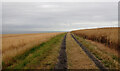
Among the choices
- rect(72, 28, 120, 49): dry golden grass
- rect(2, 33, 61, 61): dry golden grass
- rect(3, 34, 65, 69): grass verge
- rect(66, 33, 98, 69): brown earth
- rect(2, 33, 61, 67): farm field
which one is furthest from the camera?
rect(72, 28, 120, 49): dry golden grass

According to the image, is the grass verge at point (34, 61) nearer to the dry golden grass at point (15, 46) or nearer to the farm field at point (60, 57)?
the farm field at point (60, 57)

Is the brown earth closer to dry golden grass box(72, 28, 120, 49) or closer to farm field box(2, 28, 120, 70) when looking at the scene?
farm field box(2, 28, 120, 70)

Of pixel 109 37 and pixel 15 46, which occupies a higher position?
pixel 109 37

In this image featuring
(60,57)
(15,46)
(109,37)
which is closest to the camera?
(60,57)

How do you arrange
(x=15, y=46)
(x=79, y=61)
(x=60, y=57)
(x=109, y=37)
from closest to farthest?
1. (x=79, y=61)
2. (x=60, y=57)
3. (x=109, y=37)
4. (x=15, y=46)

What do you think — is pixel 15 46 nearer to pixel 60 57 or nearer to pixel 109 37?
pixel 60 57

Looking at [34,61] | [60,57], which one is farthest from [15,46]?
[60,57]

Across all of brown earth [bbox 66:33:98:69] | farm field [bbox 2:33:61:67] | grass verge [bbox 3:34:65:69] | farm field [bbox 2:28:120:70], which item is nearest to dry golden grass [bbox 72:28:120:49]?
farm field [bbox 2:28:120:70]

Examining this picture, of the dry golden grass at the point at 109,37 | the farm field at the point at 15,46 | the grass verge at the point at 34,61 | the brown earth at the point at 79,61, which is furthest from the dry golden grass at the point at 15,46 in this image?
the dry golden grass at the point at 109,37

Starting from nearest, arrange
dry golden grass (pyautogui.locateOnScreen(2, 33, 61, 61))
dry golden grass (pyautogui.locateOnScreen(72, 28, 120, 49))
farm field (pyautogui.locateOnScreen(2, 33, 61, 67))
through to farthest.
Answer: farm field (pyautogui.locateOnScreen(2, 33, 61, 67)), dry golden grass (pyautogui.locateOnScreen(2, 33, 61, 61)), dry golden grass (pyautogui.locateOnScreen(72, 28, 120, 49))

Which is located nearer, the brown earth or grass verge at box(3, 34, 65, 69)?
the brown earth

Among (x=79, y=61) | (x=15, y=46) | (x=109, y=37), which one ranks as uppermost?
(x=109, y=37)

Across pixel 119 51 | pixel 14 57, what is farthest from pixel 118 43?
pixel 14 57

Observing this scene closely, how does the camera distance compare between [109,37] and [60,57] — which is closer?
[60,57]
